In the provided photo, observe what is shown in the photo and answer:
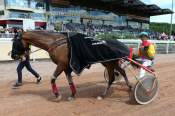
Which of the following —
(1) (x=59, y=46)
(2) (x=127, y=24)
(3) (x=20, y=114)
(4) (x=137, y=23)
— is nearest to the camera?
(3) (x=20, y=114)

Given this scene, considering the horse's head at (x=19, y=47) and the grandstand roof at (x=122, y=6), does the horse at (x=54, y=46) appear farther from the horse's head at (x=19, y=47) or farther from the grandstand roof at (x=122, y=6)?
the grandstand roof at (x=122, y=6)

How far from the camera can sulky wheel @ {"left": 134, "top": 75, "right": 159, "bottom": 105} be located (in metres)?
6.98

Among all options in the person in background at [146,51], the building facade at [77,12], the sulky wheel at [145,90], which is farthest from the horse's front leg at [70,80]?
the building facade at [77,12]

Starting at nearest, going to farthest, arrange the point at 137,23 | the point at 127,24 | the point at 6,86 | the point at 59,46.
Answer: the point at 59,46
the point at 6,86
the point at 127,24
the point at 137,23

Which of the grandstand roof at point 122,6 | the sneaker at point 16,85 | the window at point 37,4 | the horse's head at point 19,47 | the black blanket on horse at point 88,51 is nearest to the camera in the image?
the black blanket on horse at point 88,51

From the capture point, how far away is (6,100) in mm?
7234

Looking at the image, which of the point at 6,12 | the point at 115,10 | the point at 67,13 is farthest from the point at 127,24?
the point at 6,12

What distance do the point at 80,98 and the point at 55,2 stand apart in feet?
139

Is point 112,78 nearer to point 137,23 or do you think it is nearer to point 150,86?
point 150,86

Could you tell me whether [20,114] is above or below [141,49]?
below

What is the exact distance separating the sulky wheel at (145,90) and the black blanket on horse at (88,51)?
66 centimetres

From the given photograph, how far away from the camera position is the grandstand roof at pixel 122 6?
52.9m

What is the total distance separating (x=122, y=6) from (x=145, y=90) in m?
53.7

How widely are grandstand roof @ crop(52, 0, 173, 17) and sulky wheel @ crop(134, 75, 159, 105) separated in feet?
139
